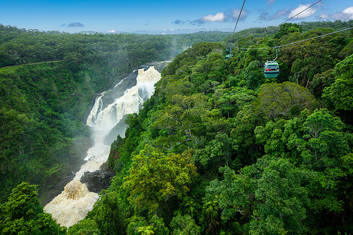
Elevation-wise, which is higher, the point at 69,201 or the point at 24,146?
the point at 24,146

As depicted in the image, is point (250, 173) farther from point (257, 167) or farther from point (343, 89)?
point (343, 89)

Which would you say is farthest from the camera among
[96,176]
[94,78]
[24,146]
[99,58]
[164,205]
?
[99,58]

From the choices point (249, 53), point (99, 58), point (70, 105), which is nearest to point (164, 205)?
point (249, 53)

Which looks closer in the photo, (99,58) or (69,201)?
(69,201)

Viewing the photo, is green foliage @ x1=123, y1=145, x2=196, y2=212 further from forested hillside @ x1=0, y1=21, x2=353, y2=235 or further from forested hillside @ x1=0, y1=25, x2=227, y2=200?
forested hillside @ x1=0, y1=25, x2=227, y2=200

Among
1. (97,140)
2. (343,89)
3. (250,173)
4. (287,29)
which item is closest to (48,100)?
(97,140)

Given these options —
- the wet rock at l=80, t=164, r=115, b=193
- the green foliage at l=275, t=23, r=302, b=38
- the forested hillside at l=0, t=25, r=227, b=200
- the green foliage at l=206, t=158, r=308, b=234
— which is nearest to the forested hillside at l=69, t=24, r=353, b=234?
the green foliage at l=206, t=158, r=308, b=234

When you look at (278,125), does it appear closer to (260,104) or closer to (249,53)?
(260,104)
